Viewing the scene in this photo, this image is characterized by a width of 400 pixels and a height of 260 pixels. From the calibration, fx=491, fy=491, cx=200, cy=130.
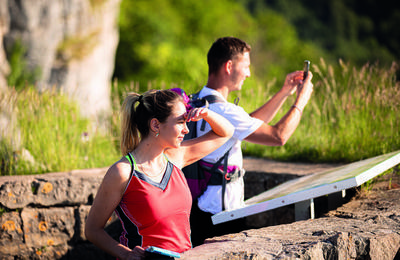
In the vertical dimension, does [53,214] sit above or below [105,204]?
below

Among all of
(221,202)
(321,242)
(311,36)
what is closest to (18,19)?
(221,202)

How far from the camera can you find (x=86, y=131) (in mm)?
5957

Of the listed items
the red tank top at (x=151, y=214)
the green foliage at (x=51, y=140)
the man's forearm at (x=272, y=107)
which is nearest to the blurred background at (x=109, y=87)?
the green foliage at (x=51, y=140)

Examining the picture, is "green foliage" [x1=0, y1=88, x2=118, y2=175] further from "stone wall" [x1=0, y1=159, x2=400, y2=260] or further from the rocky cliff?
the rocky cliff

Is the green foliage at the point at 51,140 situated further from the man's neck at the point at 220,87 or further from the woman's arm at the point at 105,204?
the woman's arm at the point at 105,204

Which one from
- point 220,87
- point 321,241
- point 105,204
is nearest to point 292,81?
point 220,87

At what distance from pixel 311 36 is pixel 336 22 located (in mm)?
4729

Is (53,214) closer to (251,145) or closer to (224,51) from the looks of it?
(224,51)

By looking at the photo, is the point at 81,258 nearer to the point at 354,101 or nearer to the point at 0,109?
the point at 0,109

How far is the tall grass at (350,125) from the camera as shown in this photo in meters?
5.12

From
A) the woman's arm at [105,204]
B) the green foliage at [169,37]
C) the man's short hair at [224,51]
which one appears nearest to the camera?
the woman's arm at [105,204]

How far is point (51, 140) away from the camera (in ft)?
17.3

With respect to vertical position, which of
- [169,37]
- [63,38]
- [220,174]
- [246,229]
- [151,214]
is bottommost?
[246,229]

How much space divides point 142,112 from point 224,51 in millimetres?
1036
